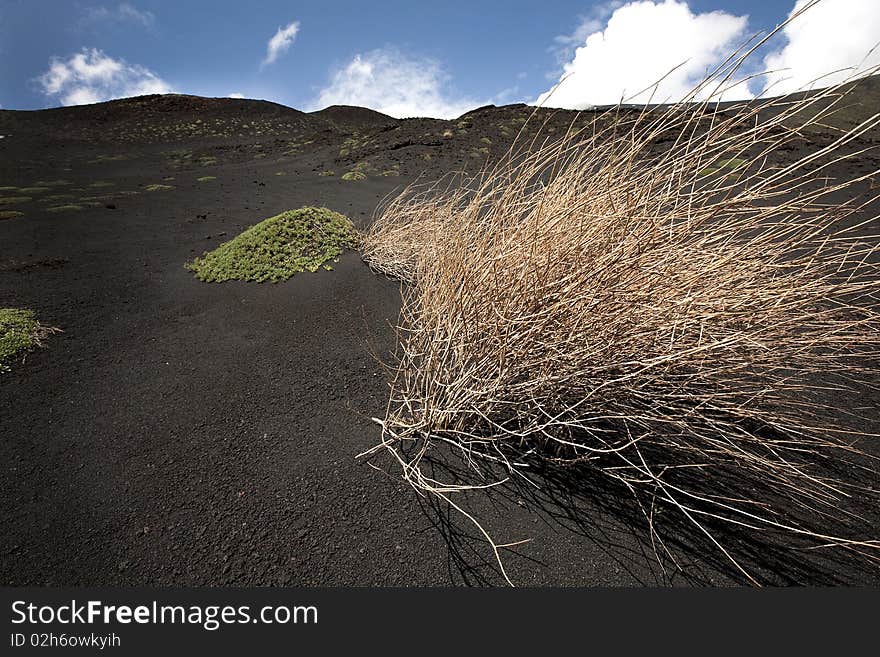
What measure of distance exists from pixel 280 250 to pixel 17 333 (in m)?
2.25

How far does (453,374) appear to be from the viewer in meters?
2.21

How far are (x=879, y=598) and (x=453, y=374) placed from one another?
183 centimetres

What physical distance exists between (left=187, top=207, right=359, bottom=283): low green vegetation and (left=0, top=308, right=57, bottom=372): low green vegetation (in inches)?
54.4

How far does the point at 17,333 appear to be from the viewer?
3.22 metres

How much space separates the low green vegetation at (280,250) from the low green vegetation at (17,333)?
1383 millimetres

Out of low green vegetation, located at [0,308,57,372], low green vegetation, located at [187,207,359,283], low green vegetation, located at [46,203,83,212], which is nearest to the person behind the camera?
low green vegetation, located at [0,308,57,372]

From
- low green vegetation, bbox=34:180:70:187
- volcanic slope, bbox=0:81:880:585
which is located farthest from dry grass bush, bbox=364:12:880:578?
low green vegetation, bbox=34:180:70:187

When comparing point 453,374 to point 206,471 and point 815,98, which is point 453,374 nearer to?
point 206,471

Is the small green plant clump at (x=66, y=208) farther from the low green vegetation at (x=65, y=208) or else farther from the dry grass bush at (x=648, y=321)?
the dry grass bush at (x=648, y=321)

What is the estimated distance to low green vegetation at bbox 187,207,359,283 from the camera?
14.5 ft

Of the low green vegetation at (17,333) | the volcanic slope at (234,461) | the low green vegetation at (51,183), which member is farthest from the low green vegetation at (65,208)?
the low green vegetation at (17,333)

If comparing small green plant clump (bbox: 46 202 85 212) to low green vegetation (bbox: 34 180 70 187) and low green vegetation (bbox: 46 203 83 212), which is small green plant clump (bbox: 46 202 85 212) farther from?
low green vegetation (bbox: 34 180 70 187)

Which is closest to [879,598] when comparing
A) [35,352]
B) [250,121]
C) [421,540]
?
[421,540]

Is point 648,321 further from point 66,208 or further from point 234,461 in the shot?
point 66,208
